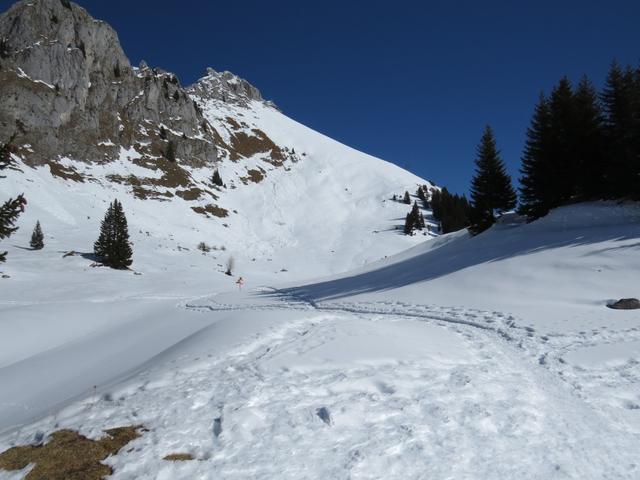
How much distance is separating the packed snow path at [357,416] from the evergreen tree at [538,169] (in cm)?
2558

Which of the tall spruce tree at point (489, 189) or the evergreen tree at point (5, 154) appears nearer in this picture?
the evergreen tree at point (5, 154)

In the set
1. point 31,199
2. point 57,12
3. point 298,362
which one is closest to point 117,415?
point 298,362

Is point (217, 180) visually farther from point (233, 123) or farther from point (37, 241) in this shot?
point (37, 241)

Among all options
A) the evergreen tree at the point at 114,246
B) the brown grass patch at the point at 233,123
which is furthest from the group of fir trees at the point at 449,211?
the brown grass patch at the point at 233,123

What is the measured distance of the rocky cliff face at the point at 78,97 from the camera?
8281cm

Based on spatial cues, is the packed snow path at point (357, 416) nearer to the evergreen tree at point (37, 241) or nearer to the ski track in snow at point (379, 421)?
the ski track in snow at point (379, 421)

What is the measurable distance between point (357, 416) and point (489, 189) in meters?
35.9

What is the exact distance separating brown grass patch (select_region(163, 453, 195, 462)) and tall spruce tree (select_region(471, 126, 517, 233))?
1464 inches

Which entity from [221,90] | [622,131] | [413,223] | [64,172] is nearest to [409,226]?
[413,223]

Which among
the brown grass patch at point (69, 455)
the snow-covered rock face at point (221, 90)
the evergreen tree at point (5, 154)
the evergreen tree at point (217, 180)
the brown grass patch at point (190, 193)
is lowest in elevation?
the brown grass patch at point (69, 455)

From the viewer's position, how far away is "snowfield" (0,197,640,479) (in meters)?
5.11

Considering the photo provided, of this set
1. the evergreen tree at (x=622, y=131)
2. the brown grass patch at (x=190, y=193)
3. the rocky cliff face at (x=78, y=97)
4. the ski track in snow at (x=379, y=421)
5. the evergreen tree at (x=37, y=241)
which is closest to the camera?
the ski track in snow at (x=379, y=421)

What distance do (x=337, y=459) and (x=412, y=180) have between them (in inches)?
5205

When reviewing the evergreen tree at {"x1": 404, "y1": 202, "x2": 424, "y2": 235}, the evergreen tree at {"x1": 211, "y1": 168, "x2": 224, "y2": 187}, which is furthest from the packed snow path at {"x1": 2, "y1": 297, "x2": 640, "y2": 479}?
the evergreen tree at {"x1": 211, "y1": 168, "x2": 224, "y2": 187}
